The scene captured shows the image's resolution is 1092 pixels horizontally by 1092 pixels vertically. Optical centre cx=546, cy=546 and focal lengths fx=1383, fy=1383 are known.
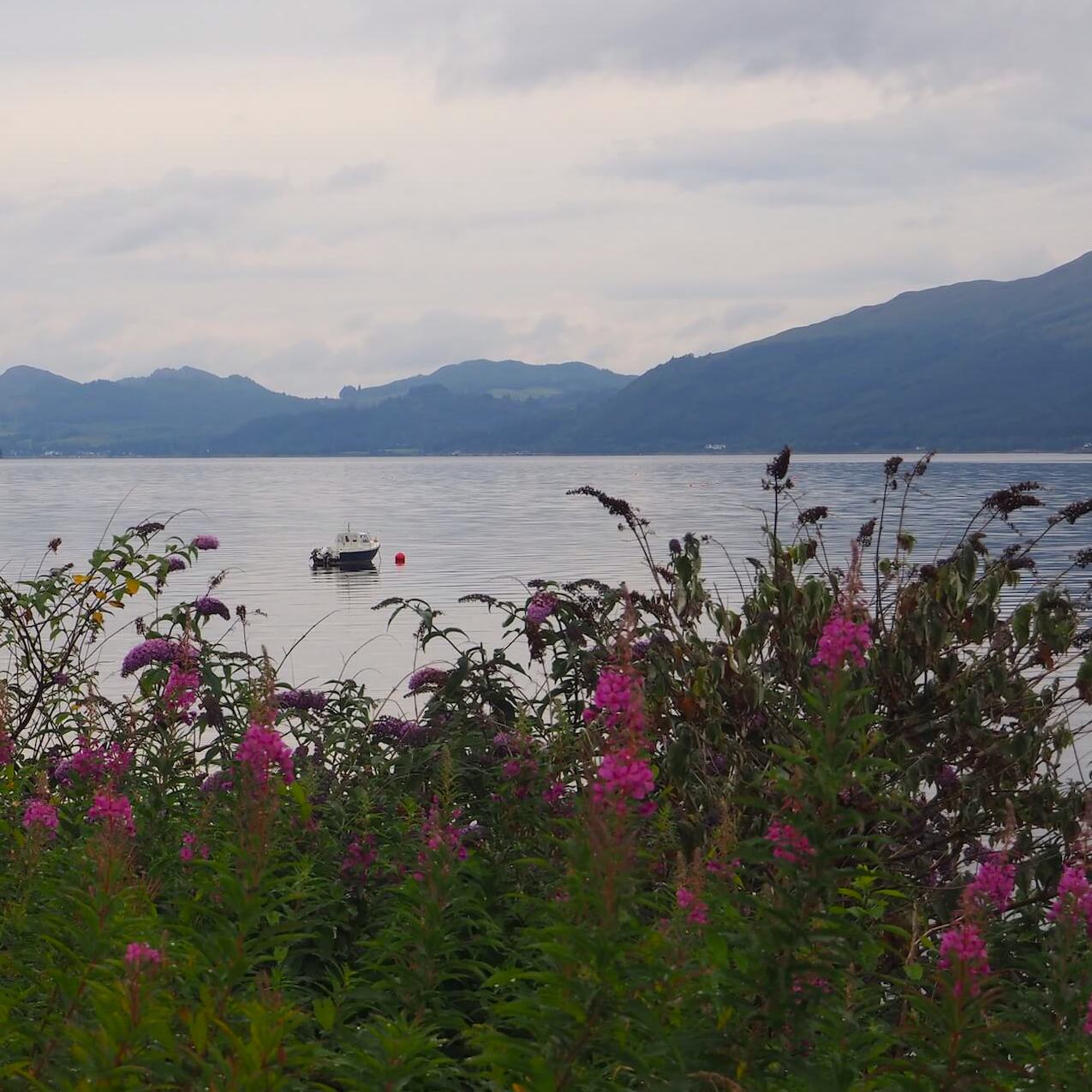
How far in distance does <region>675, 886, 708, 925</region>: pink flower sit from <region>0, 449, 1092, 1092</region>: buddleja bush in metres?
0.01

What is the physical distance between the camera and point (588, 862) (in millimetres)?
3336

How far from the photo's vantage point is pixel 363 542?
240 ft

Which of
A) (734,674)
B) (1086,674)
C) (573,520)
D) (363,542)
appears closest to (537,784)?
(734,674)

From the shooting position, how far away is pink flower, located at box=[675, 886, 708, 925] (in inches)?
160

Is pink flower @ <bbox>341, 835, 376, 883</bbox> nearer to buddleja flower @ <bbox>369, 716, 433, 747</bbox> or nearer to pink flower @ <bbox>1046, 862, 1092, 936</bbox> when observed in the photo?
buddleja flower @ <bbox>369, 716, 433, 747</bbox>

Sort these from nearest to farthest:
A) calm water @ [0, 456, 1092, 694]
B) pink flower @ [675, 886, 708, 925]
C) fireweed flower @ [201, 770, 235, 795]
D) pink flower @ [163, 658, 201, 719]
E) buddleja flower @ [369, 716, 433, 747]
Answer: pink flower @ [675, 886, 708, 925] → pink flower @ [163, 658, 201, 719] → fireweed flower @ [201, 770, 235, 795] → buddleja flower @ [369, 716, 433, 747] → calm water @ [0, 456, 1092, 694]

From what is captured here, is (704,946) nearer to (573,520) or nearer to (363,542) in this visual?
(363,542)

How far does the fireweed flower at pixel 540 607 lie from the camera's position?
8.05m

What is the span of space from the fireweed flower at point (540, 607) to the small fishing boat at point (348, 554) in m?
61.7

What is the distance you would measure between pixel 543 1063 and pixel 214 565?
64.5m

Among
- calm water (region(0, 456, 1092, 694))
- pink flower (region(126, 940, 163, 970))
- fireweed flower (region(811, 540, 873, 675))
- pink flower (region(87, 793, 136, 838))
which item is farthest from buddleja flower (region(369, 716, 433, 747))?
pink flower (region(126, 940, 163, 970))

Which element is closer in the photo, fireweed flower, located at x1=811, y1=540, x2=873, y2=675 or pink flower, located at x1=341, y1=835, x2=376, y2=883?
fireweed flower, located at x1=811, y1=540, x2=873, y2=675

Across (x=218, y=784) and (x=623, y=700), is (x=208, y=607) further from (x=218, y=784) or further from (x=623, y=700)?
(x=623, y=700)

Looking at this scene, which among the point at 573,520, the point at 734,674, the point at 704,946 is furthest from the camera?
the point at 573,520
